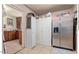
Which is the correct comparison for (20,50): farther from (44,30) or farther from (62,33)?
(62,33)

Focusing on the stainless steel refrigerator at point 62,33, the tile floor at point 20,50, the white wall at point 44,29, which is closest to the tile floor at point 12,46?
the tile floor at point 20,50

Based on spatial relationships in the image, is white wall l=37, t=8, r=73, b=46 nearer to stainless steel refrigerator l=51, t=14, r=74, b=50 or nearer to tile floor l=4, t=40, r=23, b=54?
stainless steel refrigerator l=51, t=14, r=74, b=50

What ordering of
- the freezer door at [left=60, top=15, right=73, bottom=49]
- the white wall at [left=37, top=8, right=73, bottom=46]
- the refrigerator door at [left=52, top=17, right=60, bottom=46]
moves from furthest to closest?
1. the freezer door at [left=60, top=15, right=73, bottom=49]
2. the refrigerator door at [left=52, top=17, right=60, bottom=46]
3. the white wall at [left=37, top=8, right=73, bottom=46]

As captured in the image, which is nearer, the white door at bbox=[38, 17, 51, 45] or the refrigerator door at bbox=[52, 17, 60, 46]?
the white door at bbox=[38, 17, 51, 45]

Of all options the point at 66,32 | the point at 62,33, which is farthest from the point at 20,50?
the point at 66,32

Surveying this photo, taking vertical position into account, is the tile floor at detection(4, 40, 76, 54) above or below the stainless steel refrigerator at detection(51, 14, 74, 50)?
below

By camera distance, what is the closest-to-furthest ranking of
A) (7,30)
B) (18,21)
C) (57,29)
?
(7,30) → (18,21) → (57,29)

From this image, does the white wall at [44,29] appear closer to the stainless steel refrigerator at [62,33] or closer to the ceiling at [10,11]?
the stainless steel refrigerator at [62,33]

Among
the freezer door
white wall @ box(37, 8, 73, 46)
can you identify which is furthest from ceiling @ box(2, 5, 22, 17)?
the freezer door

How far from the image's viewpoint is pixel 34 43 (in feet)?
5.59
